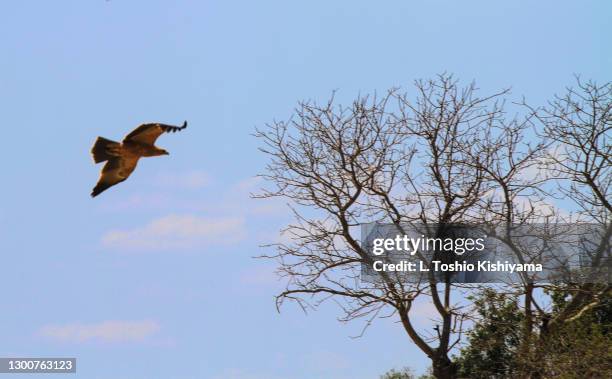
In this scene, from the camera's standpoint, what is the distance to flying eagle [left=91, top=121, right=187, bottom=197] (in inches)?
330

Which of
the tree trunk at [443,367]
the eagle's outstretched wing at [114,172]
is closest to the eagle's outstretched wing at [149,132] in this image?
the eagle's outstretched wing at [114,172]

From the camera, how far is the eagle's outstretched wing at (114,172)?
8633 millimetres

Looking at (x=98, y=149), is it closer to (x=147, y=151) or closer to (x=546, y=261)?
(x=147, y=151)

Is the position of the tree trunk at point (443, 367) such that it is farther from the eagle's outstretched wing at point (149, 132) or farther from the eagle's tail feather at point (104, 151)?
the eagle's outstretched wing at point (149, 132)

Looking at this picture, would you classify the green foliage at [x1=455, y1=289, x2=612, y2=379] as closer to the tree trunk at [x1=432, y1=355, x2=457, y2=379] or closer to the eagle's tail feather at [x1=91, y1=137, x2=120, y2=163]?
the tree trunk at [x1=432, y1=355, x2=457, y2=379]

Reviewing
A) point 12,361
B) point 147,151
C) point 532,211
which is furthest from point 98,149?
point 532,211

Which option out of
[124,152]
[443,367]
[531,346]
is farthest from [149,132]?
[531,346]

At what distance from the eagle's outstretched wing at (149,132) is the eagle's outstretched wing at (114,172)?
288 millimetres

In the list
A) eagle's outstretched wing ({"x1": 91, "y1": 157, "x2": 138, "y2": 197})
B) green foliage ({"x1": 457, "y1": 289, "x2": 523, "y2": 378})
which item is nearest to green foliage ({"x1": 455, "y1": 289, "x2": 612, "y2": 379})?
green foliage ({"x1": 457, "y1": 289, "x2": 523, "y2": 378})

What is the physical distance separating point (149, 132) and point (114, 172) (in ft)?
1.91

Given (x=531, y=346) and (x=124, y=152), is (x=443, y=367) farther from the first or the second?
(x=124, y=152)

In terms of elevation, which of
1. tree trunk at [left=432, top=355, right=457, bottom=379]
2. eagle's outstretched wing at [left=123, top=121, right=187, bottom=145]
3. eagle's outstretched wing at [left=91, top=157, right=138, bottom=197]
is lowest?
tree trunk at [left=432, top=355, right=457, bottom=379]

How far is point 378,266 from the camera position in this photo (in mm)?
15391

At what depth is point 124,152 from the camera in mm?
8664
